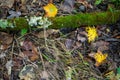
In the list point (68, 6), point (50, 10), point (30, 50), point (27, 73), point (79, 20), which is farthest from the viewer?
point (68, 6)

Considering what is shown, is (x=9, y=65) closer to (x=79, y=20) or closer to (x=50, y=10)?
(x=50, y=10)

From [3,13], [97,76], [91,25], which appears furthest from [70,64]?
[3,13]

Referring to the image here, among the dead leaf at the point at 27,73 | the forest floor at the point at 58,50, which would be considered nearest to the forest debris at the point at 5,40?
the forest floor at the point at 58,50

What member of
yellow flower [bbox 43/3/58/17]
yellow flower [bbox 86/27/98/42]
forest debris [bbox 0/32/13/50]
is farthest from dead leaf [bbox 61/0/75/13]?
forest debris [bbox 0/32/13/50]

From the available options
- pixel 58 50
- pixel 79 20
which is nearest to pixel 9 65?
pixel 58 50

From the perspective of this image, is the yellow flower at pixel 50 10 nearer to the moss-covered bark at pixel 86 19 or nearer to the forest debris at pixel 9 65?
the moss-covered bark at pixel 86 19

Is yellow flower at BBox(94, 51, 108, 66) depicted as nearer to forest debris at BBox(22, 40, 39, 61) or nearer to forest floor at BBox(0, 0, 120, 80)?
forest floor at BBox(0, 0, 120, 80)
